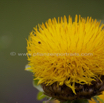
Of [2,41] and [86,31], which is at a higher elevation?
[2,41]

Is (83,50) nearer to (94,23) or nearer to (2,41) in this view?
(94,23)

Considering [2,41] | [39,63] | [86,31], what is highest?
[2,41]

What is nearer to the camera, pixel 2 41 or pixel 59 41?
pixel 59 41

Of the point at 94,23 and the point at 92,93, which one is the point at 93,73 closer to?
the point at 92,93

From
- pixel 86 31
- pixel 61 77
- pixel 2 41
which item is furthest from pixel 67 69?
pixel 2 41

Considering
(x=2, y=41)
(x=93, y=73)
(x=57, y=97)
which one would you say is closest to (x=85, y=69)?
(x=93, y=73)

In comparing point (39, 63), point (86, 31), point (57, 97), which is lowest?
point (57, 97)
